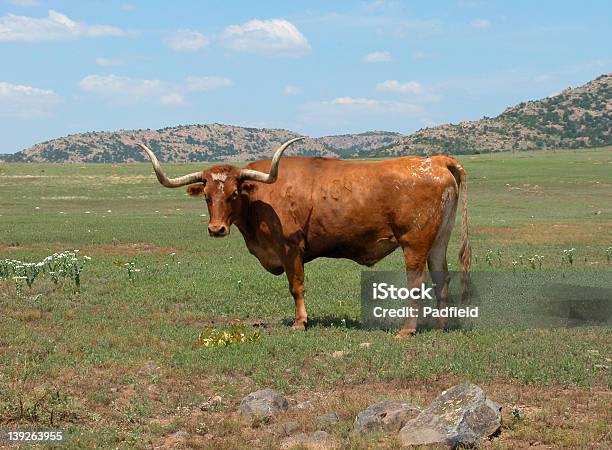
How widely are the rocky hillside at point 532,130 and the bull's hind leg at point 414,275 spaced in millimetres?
133408

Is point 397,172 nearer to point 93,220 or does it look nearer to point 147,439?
point 147,439

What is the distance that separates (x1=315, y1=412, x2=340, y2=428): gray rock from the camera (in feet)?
25.2

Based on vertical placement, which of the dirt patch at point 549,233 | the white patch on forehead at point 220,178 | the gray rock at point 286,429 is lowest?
the dirt patch at point 549,233

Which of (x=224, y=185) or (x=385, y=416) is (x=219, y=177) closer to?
(x=224, y=185)

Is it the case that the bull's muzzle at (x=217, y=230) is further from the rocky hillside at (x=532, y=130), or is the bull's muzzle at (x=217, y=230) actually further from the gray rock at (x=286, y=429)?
the rocky hillside at (x=532, y=130)

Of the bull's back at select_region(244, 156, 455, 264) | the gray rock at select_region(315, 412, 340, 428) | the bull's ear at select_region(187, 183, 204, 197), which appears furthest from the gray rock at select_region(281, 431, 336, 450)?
the bull's ear at select_region(187, 183, 204, 197)

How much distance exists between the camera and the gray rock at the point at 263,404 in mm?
8078

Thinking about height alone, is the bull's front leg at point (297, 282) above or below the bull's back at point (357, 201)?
below

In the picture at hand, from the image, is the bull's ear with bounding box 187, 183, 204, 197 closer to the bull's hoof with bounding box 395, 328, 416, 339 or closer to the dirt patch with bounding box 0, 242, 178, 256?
the bull's hoof with bounding box 395, 328, 416, 339

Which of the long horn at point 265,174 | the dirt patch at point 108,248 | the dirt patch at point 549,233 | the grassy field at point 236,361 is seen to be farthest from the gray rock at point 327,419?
the dirt patch at point 549,233

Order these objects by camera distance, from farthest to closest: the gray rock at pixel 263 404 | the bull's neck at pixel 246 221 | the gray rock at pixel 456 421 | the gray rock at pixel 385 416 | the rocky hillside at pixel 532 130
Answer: the rocky hillside at pixel 532 130 < the bull's neck at pixel 246 221 < the gray rock at pixel 263 404 < the gray rock at pixel 385 416 < the gray rock at pixel 456 421

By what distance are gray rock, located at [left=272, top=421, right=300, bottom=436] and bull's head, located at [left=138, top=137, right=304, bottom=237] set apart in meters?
4.51

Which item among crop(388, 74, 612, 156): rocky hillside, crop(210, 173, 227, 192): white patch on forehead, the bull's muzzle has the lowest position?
the bull's muzzle

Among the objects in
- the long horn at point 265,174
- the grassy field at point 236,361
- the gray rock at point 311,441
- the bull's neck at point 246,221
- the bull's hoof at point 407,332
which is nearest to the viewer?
the gray rock at point 311,441
